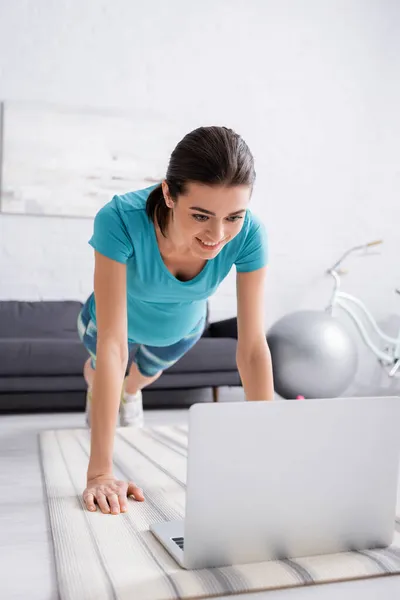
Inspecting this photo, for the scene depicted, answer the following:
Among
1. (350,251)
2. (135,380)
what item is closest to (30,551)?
(135,380)

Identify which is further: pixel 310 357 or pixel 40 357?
pixel 310 357

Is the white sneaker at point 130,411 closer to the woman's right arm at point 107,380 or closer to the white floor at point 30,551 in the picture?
the white floor at point 30,551

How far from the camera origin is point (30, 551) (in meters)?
1.29

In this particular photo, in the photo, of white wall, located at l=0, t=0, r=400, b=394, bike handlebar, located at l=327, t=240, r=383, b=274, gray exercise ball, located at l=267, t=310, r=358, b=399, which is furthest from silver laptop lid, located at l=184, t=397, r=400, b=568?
bike handlebar, located at l=327, t=240, r=383, b=274

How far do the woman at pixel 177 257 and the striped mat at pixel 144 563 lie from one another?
0.08m

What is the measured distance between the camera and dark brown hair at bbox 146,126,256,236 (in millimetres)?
1240

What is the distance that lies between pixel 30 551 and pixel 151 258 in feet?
2.33

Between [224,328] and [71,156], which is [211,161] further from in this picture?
[71,156]

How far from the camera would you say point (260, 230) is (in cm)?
161

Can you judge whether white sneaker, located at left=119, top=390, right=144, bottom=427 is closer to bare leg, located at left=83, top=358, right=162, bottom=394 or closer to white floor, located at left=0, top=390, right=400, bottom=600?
bare leg, located at left=83, top=358, right=162, bottom=394

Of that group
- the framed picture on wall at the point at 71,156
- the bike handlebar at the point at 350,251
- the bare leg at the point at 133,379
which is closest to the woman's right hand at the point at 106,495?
the bare leg at the point at 133,379

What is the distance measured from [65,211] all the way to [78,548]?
9.73 feet

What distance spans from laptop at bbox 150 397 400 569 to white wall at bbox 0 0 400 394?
300cm

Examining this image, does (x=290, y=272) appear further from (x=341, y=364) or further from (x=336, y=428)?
(x=336, y=428)
